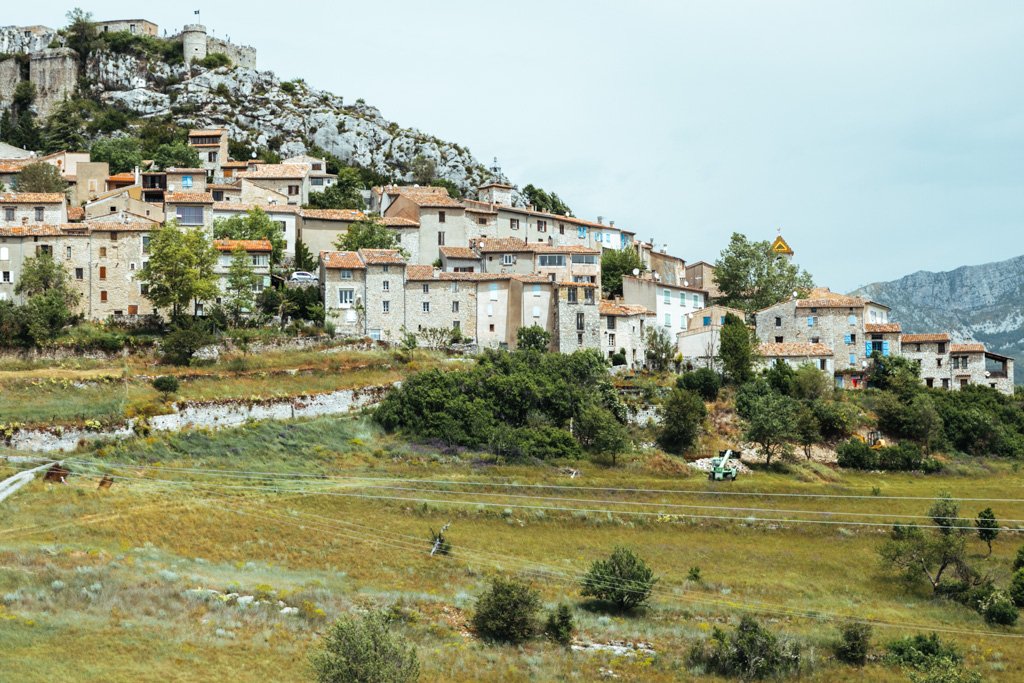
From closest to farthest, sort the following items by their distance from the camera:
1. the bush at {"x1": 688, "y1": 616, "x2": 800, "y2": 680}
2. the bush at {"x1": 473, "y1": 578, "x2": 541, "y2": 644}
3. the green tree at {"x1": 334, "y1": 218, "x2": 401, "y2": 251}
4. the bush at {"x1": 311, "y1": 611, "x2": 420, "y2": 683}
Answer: the bush at {"x1": 311, "y1": 611, "x2": 420, "y2": 683} → the bush at {"x1": 688, "y1": 616, "x2": 800, "y2": 680} → the bush at {"x1": 473, "y1": 578, "x2": 541, "y2": 644} → the green tree at {"x1": 334, "y1": 218, "x2": 401, "y2": 251}

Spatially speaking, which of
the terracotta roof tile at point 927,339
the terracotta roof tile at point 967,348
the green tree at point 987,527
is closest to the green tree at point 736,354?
the terracotta roof tile at point 927,339

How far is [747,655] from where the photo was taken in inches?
1585

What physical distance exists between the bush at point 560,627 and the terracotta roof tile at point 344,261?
142ft

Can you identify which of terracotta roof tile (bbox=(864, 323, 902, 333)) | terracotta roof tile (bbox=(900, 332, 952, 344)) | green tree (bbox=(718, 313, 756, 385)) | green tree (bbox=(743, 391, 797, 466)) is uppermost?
terracotta roof tile (bbox=(864, 323, 902, 333))

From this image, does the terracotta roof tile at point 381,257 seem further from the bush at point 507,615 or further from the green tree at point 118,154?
the bush at point 507,615

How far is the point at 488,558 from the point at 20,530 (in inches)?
759

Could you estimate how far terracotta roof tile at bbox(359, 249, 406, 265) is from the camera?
8275cm

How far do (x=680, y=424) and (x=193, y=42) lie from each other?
10790cm

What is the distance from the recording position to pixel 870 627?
43.4 metres

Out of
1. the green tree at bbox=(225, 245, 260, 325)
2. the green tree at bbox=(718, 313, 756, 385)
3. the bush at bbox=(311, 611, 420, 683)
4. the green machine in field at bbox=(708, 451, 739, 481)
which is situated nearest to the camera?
the bush at bbox=(311, 611, 420, 683)

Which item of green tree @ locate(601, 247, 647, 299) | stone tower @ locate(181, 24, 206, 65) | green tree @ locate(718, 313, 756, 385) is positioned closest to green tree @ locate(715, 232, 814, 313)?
green tree @ locate(601, 247, 647, 299)

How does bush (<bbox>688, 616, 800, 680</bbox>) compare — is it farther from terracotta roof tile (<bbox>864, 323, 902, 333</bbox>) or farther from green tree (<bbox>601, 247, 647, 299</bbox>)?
green tree (<bbox>601, 247, 647, 299</bbox>)

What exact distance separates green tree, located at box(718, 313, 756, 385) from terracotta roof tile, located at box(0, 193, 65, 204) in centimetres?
5038

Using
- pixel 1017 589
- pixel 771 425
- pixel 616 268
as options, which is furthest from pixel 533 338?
pixel 1017 589
